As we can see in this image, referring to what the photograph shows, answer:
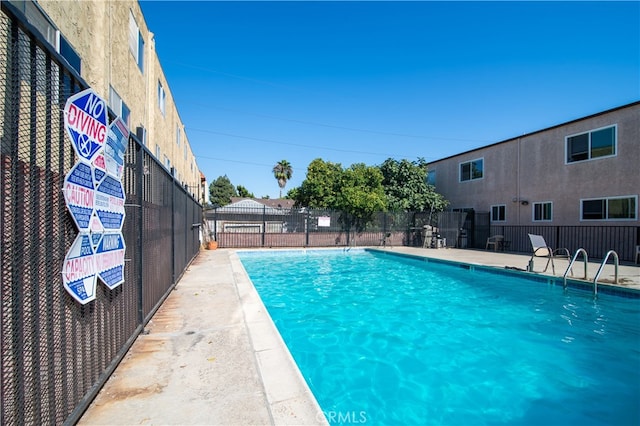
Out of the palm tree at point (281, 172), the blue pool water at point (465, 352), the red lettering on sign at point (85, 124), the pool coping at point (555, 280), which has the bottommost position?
the blue pool water at point (465, 352)

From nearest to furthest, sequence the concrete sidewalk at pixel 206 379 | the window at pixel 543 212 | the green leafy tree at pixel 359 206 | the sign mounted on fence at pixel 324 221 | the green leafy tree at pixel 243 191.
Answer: the concrete sidewalk at pixel 206 379
the window at pixel 543 212
the sign mounted on fence at pixel 324 221
the green leafy tree at pixel 359 206
the green leafy tree at pixel 243 191

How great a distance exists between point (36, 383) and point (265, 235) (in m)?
15.9

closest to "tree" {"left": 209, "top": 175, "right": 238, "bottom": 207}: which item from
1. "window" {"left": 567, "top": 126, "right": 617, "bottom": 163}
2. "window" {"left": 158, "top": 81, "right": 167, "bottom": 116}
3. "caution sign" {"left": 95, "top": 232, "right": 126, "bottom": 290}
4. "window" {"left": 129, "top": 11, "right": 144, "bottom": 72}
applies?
"window" {"left": 158, "top": 81, "right": 167, "bottom": 116}

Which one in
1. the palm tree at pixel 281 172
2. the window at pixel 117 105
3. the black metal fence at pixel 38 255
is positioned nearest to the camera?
the black metal fence at pixel 38 255

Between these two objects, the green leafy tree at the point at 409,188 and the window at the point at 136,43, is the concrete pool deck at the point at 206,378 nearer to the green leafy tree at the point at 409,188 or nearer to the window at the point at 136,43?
the window at the point at 136,43

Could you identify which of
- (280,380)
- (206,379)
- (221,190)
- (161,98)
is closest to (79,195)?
(206,379)

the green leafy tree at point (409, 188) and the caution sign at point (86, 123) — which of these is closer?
the caution sign at point (86, 123)

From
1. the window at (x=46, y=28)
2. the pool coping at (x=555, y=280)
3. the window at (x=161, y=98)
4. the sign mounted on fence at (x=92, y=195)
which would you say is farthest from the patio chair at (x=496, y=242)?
the window at (x=46, y=28)

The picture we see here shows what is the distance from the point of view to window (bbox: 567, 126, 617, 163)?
12.3 m


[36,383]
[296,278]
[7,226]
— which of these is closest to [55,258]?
[7,226]

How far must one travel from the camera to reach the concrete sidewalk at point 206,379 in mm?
2121

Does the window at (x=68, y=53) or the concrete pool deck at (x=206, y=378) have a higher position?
the window at (x=68, y=53)

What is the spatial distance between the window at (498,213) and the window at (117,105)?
17289 mm

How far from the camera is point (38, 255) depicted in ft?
5.18
